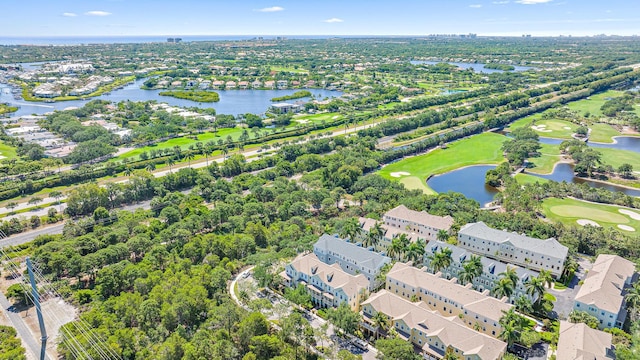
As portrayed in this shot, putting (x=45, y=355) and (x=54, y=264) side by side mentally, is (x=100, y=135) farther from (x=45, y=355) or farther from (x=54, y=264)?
(x=45, y=355)

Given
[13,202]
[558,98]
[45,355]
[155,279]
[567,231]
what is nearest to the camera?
[45,355]

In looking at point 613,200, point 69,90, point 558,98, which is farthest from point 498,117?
point 69,90

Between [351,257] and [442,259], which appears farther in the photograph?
[351,257]

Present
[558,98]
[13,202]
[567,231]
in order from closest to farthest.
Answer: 1. [567,231]
2. [13,202]
3. [558,98]

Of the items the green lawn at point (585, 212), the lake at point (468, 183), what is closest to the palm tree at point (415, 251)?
the green lawn at point (585, 212)

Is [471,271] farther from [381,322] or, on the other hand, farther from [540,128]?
[540,128]

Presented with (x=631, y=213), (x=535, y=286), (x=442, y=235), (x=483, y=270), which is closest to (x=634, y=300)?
(x=535, y=286)

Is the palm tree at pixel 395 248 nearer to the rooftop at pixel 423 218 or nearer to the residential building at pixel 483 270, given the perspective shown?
the residential building at pixel 483 270
